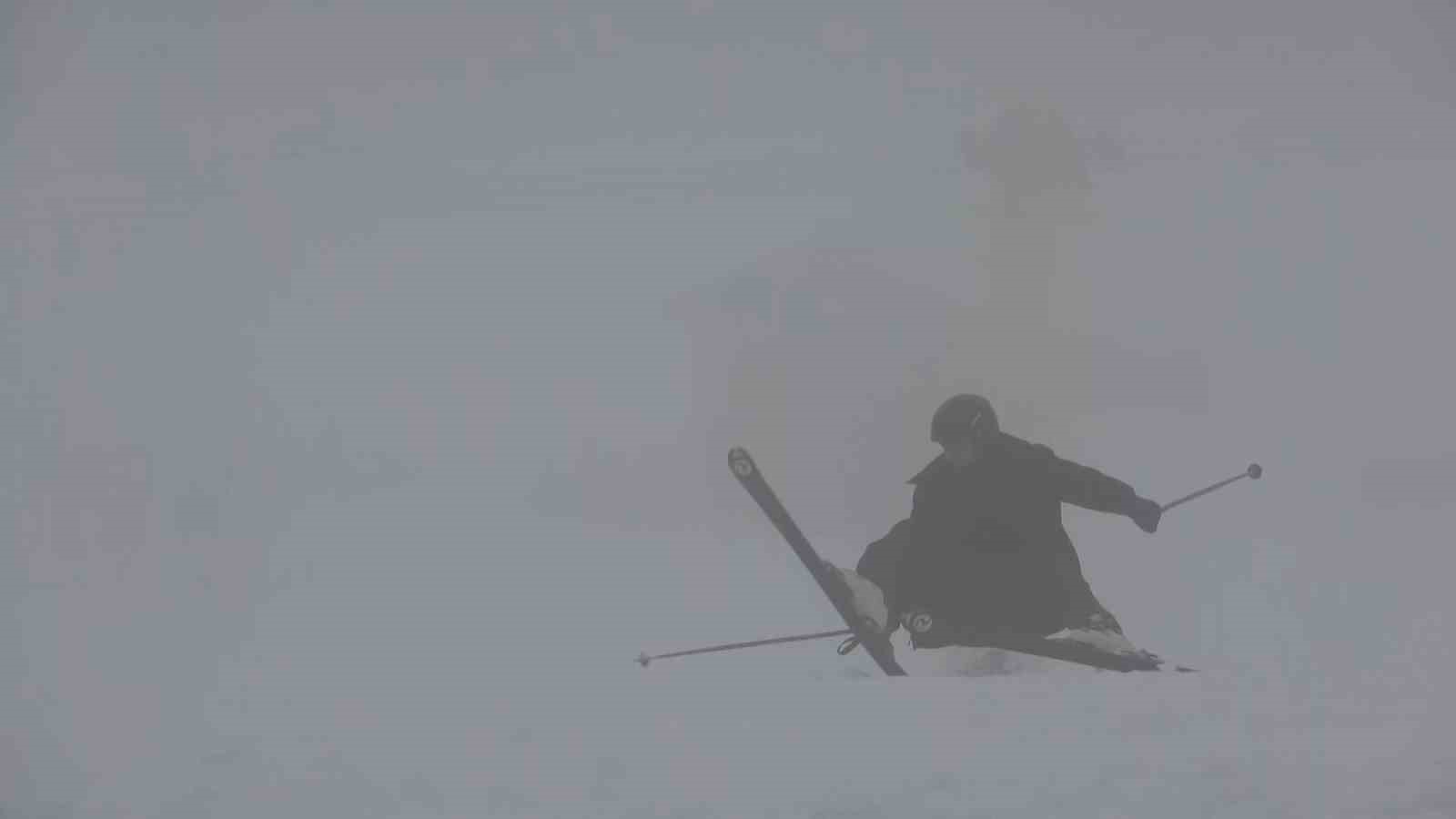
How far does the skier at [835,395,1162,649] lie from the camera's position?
348 cm

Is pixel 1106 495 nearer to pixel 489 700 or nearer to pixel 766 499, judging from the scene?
pixel 766 499

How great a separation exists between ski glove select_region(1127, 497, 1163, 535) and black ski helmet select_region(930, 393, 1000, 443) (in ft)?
1.37

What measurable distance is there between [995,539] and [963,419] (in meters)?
0.33

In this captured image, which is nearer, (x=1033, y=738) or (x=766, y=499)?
(x=1033, y=738)

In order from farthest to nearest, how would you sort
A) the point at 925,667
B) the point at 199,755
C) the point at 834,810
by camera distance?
Answer: the point at 925,667 < the point at 199,755 < the point at 834,810

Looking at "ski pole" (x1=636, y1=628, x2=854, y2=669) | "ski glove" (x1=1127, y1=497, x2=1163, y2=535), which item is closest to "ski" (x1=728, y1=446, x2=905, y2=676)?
"ski pole" (x1=636, y1=628, x2=854, y2=669)

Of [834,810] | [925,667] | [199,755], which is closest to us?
[834,810]

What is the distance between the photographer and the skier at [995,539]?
11.4 feet

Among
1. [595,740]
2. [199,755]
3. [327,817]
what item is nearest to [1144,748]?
[595,740]

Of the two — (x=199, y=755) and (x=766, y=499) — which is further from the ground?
(x=766, y=499)

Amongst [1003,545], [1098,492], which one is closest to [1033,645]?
[1003,545]

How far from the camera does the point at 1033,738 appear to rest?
2.97m

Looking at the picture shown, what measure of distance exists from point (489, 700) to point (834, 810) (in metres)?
0.93

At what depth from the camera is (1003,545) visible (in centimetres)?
351
